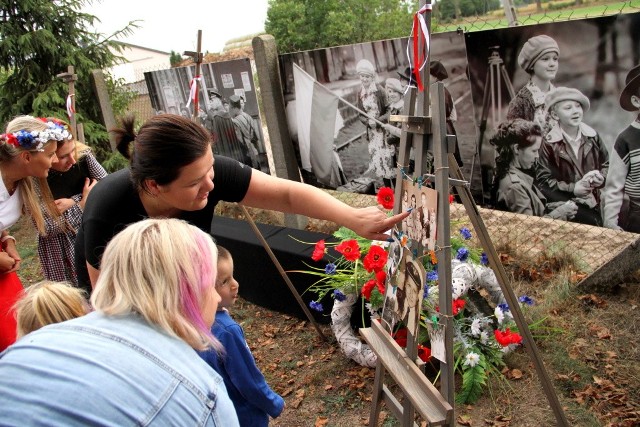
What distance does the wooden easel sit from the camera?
1.59m

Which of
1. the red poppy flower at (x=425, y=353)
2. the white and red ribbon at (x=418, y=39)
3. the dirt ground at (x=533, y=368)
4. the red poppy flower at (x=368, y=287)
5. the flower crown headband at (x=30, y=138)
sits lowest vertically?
the dirt ground at (x=533, y=368)

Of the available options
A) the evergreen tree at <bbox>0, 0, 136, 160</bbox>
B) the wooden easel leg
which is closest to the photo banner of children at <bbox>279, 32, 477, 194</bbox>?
the wooden easel leg

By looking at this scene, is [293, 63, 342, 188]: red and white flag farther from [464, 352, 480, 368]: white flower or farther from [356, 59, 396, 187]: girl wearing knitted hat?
[464, 352, 480, 368]: white flower

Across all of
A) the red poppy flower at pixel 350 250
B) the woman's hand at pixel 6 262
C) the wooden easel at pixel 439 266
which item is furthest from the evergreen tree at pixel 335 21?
the wooden easel at pixel 439 266

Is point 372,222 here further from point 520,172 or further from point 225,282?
point 520,172

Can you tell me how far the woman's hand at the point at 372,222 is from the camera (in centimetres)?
185

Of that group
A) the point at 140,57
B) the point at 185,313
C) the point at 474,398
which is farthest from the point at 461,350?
the point at 140,57

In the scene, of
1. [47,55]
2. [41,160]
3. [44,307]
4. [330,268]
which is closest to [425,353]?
[330,268]

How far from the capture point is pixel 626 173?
8.87ft

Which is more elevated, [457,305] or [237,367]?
[237,367]

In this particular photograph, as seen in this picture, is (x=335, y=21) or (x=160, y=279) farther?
(x=335, y=21)

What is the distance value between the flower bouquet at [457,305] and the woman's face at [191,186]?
85cm

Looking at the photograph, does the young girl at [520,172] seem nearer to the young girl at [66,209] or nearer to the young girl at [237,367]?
the young girl at [237,367]

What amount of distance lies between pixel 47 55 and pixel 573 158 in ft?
26.9
